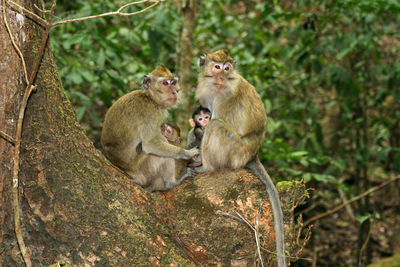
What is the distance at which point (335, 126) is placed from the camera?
10.5 m

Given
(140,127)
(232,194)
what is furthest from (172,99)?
(232,194)

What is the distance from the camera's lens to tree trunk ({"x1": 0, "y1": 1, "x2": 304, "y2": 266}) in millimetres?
3080

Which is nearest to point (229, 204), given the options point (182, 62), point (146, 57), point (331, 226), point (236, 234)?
point (236, 234)

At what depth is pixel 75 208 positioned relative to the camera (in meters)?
3.25

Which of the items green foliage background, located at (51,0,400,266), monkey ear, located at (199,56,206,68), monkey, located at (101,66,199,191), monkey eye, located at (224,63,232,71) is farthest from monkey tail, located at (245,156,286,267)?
green foliage background, located at (51,0,400,266)

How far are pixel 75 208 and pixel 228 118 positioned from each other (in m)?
2.42

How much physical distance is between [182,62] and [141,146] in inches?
88.4

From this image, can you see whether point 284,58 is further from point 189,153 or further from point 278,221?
point 278,221

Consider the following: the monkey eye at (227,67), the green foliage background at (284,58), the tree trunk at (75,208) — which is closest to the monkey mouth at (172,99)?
the monkey eye at (227,67)

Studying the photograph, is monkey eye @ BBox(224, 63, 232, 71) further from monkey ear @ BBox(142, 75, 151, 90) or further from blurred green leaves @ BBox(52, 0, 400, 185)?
blurred green leaves @ BBox(52, 0, 400, 185)

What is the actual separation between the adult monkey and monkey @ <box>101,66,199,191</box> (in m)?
0.33

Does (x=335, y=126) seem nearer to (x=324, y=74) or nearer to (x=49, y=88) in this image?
(x=324, y=74)

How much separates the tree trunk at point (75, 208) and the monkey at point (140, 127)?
91 cm

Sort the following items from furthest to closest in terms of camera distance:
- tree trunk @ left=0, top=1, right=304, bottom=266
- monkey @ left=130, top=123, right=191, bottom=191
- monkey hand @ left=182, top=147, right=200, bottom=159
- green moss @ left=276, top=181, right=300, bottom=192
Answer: monkey hand @ left=182, top=147, right=200, bottom=159
monkey @ left=130, top=123, right=191, bottom=191
green moss @ left=276, top=181, right=300, bottom=192
tree trunk @ left=0, top=1, right=304, bottom=266
